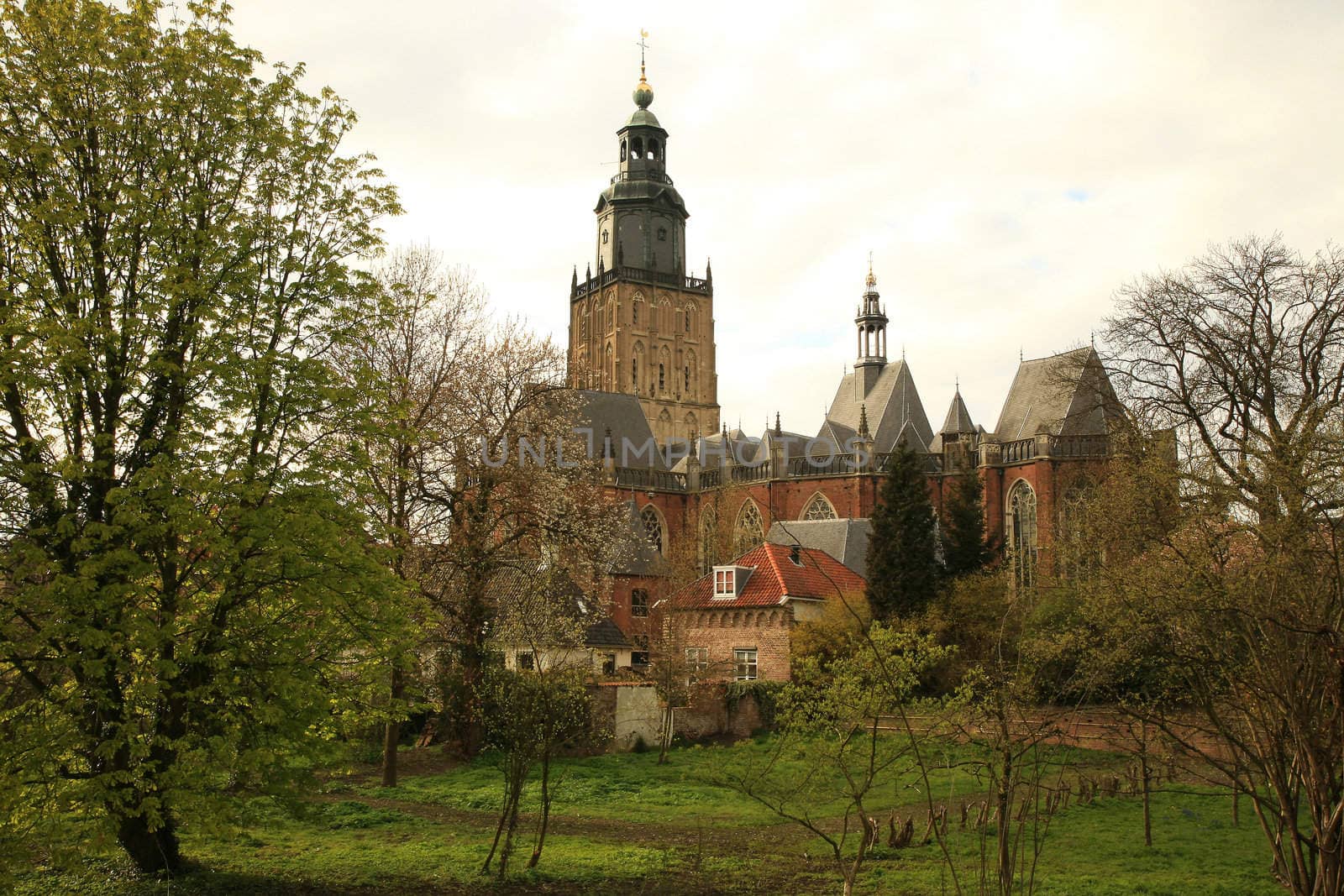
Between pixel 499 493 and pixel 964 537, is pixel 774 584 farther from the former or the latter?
pixel 499 493

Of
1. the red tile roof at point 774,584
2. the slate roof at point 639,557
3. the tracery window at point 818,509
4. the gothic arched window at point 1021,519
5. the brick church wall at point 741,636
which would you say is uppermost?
the tracery window at point 818,509

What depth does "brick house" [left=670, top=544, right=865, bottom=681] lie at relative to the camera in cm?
3039

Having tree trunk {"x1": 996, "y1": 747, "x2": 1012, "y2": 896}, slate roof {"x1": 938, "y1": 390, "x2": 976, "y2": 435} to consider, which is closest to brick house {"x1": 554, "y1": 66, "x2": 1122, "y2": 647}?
slate roof {"x1": 938, "y1": 390, "x2": 976, "y2": 435}

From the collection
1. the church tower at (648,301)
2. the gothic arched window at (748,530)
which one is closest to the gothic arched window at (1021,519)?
the gothic arched window at (748,530)

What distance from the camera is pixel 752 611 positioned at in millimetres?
30953

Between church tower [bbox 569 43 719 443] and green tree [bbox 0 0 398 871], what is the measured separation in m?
58.1

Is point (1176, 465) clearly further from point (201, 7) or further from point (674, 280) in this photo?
point (674, 280)

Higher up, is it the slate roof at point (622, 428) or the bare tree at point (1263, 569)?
the slate roof at point (622, 428)

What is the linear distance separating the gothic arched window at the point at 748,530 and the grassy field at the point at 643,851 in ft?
92.4

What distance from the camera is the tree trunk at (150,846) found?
12.6m

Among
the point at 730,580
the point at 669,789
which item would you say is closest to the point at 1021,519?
the point at 730,580

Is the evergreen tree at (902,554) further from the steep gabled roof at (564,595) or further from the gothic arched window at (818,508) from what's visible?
the gothic arched window at (818,508)

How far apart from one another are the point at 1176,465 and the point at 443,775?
1506cm

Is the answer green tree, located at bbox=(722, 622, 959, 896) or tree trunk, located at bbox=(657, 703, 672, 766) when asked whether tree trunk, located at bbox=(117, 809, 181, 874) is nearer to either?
green tree, located at bbox=(722, 622, 959, 896)
